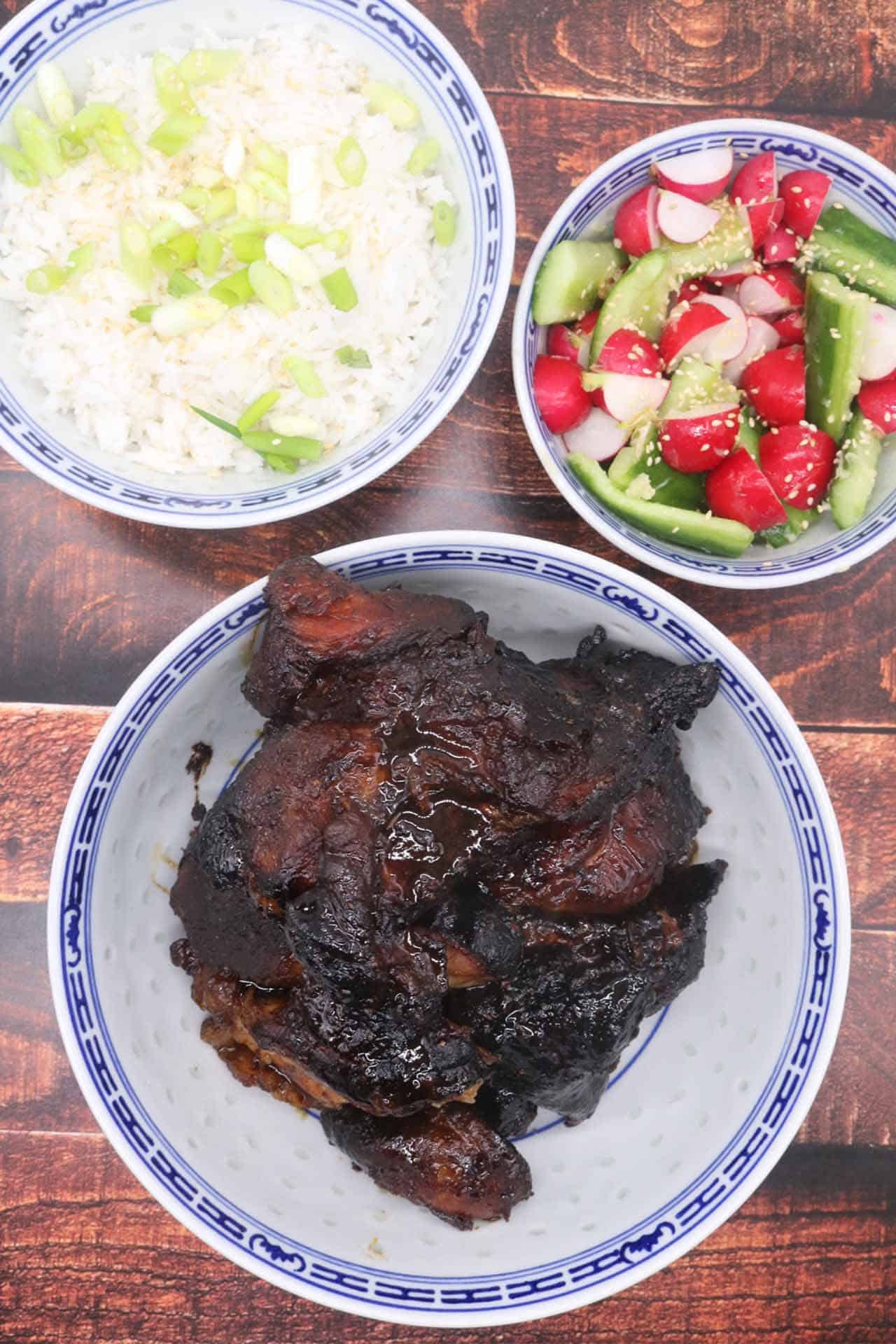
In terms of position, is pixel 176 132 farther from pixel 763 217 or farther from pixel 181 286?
pixel 763 217

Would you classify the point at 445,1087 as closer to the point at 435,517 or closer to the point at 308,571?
the point at 308,571

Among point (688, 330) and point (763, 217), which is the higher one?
point (763, 217)

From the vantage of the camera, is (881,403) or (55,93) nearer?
(55,93)

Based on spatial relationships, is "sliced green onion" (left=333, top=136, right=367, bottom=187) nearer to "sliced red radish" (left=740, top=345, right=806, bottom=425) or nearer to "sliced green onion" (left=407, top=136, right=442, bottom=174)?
"sliced green onion" (left=407, top=136, right=442, bottom=174)

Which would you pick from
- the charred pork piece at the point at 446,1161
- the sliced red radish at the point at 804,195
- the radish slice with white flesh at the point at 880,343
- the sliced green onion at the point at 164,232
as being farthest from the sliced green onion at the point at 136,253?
the charred pork piece at the point at 446,1161

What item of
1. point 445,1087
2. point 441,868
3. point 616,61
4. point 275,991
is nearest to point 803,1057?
point 445,1087

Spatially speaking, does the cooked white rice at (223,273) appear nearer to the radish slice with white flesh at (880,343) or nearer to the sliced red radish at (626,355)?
the sliced red radish at (626,355)

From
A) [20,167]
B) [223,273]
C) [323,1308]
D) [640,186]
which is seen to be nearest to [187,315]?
[223,273]
